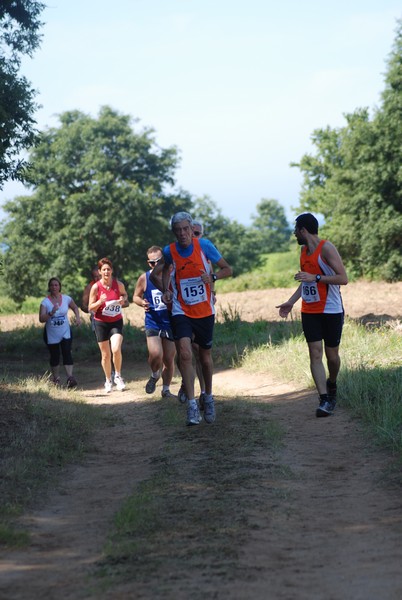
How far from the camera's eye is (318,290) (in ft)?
32.0

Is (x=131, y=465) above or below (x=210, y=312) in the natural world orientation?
below

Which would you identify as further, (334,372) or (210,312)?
(334,372)

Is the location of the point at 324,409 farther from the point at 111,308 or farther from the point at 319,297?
the point at 111,308

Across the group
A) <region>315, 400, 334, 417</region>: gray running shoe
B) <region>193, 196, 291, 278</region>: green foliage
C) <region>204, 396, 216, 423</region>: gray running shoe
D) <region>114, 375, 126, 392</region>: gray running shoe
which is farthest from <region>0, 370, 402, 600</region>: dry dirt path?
<region>193, 196, 291, 278</region>: green foliage

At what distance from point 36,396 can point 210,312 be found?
3343 millimetres

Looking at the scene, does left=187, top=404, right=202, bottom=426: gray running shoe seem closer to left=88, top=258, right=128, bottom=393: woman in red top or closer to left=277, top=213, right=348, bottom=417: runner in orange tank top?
left=277, top=213, right=348, bottom=417: runner in orange tank top

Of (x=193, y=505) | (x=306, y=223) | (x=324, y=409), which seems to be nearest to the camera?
(x=193, y=505)

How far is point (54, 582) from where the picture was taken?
487cm

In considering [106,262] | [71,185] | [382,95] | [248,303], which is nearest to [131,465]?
[106,262]

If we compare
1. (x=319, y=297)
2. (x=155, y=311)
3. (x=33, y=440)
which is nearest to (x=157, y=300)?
(x=155, y=311)

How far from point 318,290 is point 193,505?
4009 mm

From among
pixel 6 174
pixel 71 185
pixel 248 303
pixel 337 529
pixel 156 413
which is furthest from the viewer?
pixel 71 185

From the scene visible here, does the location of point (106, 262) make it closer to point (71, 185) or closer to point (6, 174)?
point (6, 174)

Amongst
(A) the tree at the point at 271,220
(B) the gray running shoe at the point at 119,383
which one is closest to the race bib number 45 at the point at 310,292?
(B) the gray running shoe at the point at 119,383
